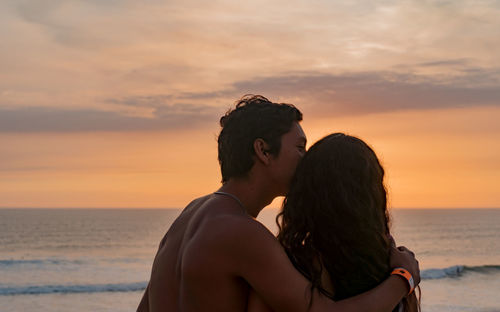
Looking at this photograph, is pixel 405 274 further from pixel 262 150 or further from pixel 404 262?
pixel 262 150

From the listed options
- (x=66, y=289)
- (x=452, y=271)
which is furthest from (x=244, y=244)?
(x=452, y=271)

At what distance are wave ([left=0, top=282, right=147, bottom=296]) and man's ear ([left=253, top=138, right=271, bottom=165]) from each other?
75.5ft

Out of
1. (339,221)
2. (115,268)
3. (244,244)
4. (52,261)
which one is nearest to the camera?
(244,244)

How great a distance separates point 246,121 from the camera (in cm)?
295

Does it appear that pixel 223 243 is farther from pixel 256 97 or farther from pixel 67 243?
pixel 67 243

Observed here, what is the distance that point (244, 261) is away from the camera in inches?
101

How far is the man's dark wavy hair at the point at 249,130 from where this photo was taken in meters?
2.93

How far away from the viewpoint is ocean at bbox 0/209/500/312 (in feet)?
72.4

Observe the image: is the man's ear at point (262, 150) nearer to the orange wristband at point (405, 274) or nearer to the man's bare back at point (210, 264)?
the man's bare back at point (210, 264)

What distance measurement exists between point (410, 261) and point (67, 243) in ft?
177

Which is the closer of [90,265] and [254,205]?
[254,205]

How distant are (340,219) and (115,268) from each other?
34.1 metres

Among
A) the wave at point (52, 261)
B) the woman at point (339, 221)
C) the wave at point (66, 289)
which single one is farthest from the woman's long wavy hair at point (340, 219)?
the wave at point (52, 261)

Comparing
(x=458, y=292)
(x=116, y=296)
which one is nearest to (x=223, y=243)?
(x=116, y=296)
